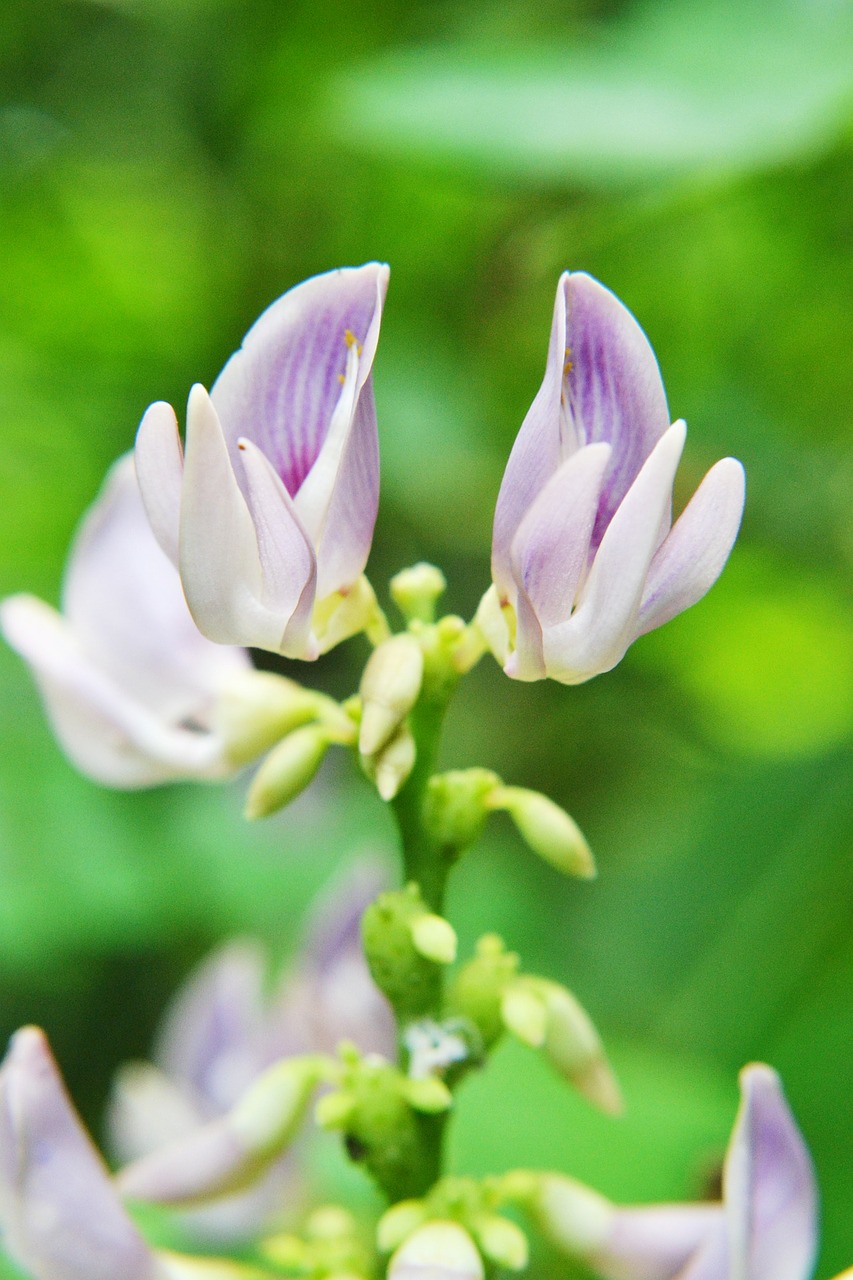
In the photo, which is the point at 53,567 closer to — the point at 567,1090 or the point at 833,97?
the point at 567,1090

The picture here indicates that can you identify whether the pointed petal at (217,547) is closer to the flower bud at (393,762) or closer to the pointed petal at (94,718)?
the flower bud at (393,762)

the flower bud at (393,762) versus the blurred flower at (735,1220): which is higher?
the flower bud at (393,762)

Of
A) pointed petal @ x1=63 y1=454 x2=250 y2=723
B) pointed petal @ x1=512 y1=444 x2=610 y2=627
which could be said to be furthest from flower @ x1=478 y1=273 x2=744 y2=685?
pointed petal @ x1=63 y1=454 x2=250 y2=723

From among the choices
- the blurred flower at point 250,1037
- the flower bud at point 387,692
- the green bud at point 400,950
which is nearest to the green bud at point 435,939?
the green bud at point 400,950

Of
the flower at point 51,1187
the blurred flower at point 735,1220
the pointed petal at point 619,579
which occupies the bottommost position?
the flower at point 51,1187

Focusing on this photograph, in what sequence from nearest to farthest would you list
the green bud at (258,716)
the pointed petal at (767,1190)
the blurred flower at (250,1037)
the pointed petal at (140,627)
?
the pointed petal at (767,1190) < the green bud at (258,716) < the pointed petal at (140,627) < the blurred flower at (250,1037)

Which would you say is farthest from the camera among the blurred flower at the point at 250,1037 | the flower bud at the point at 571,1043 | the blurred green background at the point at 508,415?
the blurred green background at the point at 508,415

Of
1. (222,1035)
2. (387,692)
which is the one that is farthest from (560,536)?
(222,1035)

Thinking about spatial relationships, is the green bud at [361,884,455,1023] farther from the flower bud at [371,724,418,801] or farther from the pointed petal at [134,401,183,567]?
the pointed petal at [134,401,183,567]
